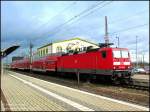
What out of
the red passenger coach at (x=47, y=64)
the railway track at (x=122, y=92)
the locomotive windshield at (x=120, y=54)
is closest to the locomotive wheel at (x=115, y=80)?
the railway track at (x=122, y=92)

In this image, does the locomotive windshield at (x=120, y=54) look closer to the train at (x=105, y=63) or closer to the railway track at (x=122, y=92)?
the train at (x=105, y=63)

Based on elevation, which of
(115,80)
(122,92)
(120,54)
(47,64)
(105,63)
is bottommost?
(122,92)

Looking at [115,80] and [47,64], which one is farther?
[47,64]

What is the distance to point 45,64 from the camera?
52.5 m

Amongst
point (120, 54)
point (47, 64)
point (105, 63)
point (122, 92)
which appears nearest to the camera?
point (122, 92)

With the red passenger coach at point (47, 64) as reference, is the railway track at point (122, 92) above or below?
below

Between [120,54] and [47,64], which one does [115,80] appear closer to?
[120,54]

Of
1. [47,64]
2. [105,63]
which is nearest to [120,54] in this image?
[105,63]

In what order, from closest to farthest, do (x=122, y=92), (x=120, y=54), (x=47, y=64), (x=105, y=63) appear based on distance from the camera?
(x=122, y=92), (x=105, y=63), (x=120, y=54), (x=47, y=64)

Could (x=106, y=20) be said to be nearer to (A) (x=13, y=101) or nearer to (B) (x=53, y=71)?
(B) (x=53, y=71)

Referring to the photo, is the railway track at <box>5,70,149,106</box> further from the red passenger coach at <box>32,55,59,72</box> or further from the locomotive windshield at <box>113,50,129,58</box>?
the red passenger coach at <box>32,55,59,72</box>

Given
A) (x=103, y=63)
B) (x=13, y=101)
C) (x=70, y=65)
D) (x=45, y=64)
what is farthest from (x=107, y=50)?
(x=45, y=64)

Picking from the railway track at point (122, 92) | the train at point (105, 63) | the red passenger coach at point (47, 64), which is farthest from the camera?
the red passenger coach at point (47, 64)

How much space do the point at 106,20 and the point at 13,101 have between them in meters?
31.2
